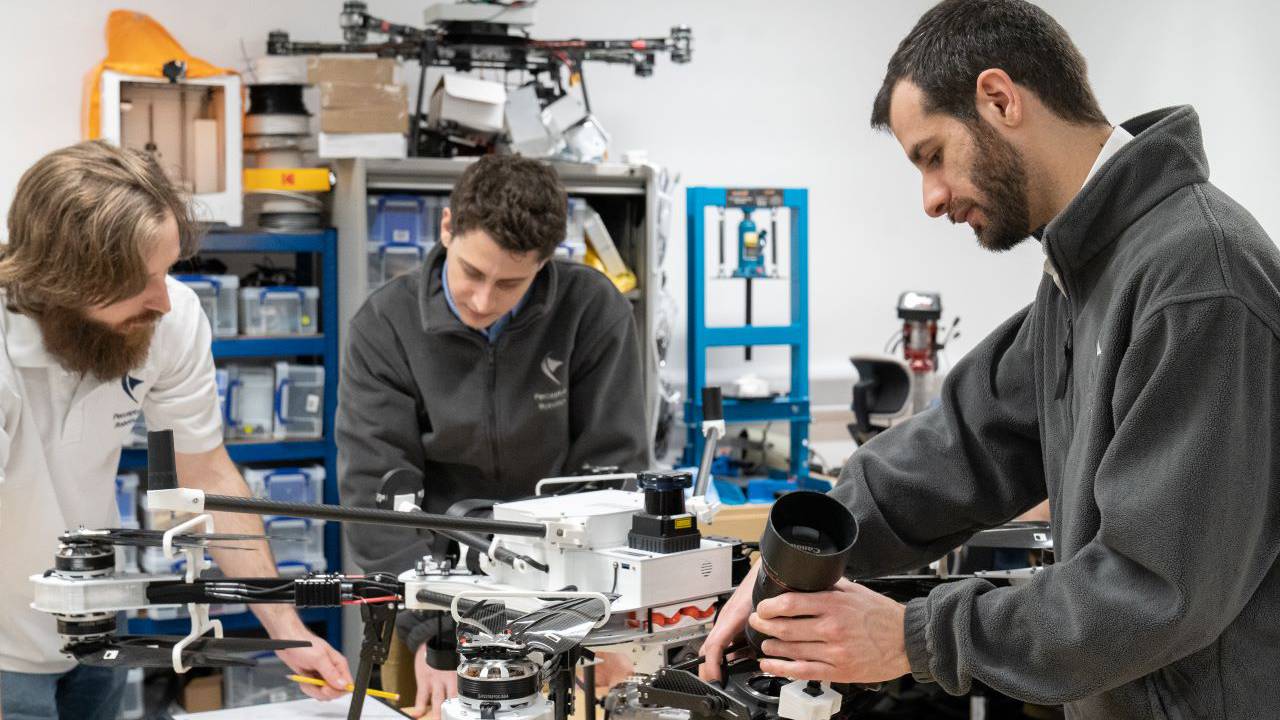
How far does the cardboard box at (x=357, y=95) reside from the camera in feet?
11.3

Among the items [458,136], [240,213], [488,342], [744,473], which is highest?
[458,136]

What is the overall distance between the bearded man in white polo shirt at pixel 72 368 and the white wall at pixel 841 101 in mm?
2358

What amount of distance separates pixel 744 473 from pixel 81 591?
2.91 meters

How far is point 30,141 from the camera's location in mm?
3771

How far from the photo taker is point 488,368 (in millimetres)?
2322

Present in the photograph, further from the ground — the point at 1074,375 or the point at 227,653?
the point at 1074,375

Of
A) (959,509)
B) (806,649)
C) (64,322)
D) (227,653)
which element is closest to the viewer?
(806,649)

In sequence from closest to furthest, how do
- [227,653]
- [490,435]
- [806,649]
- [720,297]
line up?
[806,649] < [227,653] < [490,435] < [720,297]

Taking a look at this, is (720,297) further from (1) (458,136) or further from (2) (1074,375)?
(2) (1074,375)

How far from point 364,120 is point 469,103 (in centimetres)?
31

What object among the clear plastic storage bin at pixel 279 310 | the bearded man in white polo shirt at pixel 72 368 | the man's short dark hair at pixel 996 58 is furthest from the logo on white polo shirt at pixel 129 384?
the clear plastic storage bin at pixel 279 310

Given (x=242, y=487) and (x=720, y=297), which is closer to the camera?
(x=242, y=487)

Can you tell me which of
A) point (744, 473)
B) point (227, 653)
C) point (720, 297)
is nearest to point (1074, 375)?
point (227, 653)

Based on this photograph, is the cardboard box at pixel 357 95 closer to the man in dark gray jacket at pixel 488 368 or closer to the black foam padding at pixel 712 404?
the man in dark gray jacket at pixel 488 368
